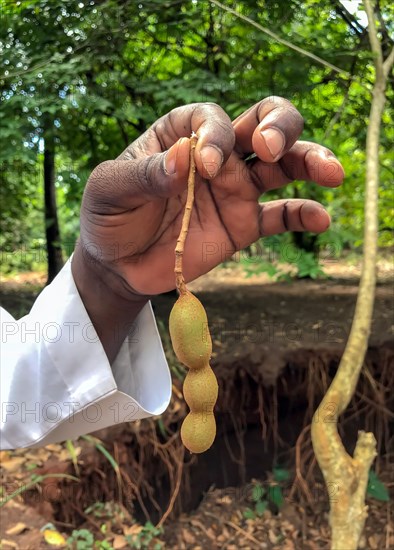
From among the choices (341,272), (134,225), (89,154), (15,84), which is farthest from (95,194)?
(341,272)

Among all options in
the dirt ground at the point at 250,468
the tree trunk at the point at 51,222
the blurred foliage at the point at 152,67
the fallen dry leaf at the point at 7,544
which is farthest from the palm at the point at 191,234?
the tree trunk at the point at 51,222

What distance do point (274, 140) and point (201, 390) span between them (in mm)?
428

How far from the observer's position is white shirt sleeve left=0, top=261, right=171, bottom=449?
56.5 inches

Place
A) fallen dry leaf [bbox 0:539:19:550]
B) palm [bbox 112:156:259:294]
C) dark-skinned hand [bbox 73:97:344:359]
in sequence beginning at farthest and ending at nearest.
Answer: fallen dry leaf [bbox 0:539:19:550]
palm [bbox 112:156:259:294]
dark-skinned hand [bbox 73:97:344:359]

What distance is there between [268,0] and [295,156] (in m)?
2.81

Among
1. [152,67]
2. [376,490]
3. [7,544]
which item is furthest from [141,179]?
[152,67]

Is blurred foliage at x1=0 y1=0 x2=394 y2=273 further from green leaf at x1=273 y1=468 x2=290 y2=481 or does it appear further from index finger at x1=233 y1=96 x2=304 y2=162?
index finger at x1=233 y1=96 x2=304 y2=162

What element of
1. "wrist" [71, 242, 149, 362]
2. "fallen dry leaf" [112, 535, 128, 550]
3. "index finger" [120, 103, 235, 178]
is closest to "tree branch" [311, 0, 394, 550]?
"wrist" [71, 242, 149, 362]

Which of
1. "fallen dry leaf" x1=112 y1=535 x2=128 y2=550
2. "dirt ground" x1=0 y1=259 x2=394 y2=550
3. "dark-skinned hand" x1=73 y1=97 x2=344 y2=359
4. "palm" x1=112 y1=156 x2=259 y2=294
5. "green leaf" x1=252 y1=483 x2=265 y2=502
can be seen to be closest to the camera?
"dark-skinned hand" x1=73 y1=97 x2=344 y2=359

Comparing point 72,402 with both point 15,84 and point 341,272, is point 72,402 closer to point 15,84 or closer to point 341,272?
point 15,84

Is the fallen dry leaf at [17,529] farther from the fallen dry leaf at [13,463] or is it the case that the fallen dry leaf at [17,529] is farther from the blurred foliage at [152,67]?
the blurred foliage at [152,67]

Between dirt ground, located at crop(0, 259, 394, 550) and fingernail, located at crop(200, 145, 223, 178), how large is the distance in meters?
2.37

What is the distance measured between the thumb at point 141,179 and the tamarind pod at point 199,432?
38cm

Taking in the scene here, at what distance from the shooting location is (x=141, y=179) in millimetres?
1001
